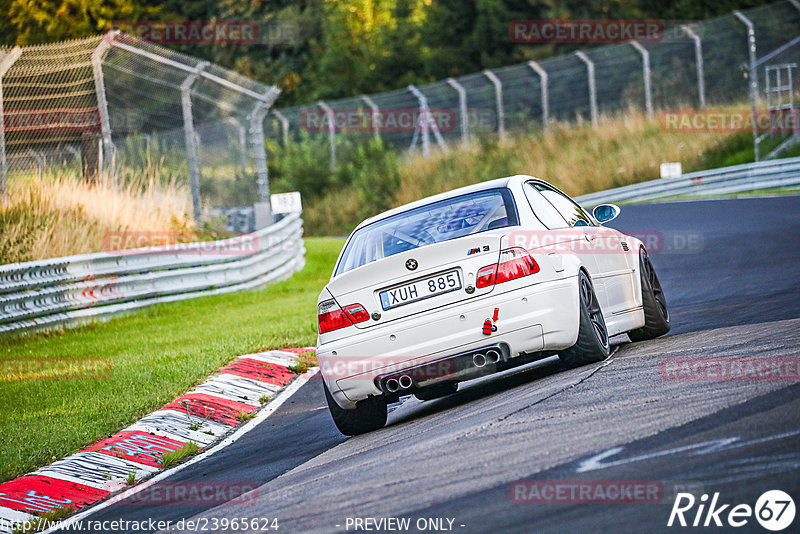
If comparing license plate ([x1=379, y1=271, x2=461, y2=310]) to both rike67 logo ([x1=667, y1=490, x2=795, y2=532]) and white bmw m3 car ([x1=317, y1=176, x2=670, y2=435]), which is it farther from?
rike67 logo ([x1=667, y1=490, x2=795, y2=532])

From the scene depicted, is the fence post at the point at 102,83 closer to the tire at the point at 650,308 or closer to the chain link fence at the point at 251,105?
the chain link fence at the point at 251,105

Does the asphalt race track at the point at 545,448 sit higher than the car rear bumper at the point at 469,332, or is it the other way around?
the car rear bumper at the point at 469,332

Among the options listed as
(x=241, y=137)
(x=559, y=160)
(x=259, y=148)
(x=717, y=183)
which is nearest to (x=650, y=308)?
(x=259, y=148)

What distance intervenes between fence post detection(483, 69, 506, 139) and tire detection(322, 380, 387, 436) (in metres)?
28.7

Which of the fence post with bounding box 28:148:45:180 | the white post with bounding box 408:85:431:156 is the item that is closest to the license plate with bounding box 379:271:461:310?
the fence post with bounding box 28:148:45:180

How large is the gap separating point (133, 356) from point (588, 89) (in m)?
28.0

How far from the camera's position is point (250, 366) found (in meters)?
11.4

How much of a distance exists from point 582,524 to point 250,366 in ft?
23.3

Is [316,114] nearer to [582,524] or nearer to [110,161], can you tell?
[110,161]

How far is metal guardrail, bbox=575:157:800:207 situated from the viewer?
2925 cm

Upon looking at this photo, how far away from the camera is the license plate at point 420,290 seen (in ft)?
25.0

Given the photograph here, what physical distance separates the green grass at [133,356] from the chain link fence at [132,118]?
3383mm

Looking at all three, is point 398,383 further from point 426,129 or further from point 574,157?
point 426,129

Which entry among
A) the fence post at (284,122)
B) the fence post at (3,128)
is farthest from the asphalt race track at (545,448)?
the fence post at (284,122)
